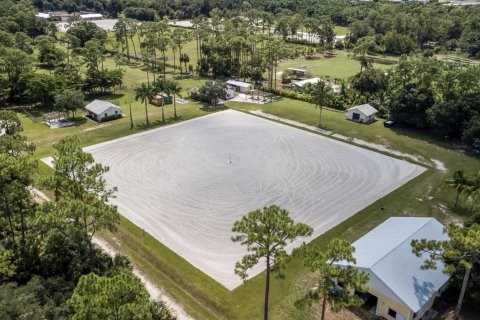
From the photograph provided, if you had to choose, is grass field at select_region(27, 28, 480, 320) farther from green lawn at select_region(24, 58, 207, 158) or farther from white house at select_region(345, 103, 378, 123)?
white house at select_region(345, 103, 378, 123)

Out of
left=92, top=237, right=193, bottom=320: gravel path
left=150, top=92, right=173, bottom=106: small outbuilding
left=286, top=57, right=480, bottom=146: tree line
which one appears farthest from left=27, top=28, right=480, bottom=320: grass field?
left=286, top=57, right=480, bottom=146: tree line

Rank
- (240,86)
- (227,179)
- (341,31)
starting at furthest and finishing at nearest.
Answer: (341,31) → (240,86) → (227,179)

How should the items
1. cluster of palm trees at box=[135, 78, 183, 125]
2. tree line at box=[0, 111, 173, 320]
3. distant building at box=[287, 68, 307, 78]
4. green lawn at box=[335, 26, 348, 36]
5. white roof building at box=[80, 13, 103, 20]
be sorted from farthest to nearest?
1. white roof building at box=[80, 13, 103, 20]
2. green lawn at box=[335, 26, 348, 36]
3. distant building at box=[287, 68, 307, 78]
4. cluster of palm trees at box=[135, 78, 183, 125]
5. tree line at box=[0, 111, 173, 320]

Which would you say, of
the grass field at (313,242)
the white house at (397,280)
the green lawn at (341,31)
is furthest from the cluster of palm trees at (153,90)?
the green lawn at (341,31)

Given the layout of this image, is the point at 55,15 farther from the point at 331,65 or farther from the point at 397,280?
the point at 397,280

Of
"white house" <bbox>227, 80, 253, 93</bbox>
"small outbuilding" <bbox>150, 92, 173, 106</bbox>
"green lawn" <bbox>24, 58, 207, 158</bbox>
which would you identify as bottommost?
"green lawn" <bbox>24, 58, 207, 158</bbox>

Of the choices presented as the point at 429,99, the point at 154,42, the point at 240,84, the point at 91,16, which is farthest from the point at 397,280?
the point at 91,16
